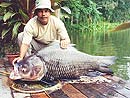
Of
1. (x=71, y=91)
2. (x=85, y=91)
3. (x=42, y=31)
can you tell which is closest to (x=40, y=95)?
(x=71, y=91)

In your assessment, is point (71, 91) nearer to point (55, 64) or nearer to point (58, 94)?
point (58, 94)

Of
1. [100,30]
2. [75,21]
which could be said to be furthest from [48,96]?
[100,30]

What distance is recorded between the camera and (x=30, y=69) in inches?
120

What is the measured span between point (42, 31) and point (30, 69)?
1.74ft

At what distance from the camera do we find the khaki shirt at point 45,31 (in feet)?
11.0

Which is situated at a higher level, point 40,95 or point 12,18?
point 12,18

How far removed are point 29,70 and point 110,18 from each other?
16197 mm

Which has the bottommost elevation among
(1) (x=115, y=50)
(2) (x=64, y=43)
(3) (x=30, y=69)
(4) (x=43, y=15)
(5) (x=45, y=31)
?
(1) (x=115, y=50)

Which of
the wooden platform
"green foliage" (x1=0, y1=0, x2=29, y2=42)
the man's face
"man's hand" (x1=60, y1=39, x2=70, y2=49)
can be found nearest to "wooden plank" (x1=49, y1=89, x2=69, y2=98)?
the wooden platform

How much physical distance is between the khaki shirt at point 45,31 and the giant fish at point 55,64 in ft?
0.42

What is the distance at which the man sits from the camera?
10.7 ft

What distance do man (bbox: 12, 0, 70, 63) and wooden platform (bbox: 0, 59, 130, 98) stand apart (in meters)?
0.40

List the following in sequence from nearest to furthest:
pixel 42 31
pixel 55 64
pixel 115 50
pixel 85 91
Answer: pixel 85 91
pixel 55 64
pixel 42 31
pixel 115 50

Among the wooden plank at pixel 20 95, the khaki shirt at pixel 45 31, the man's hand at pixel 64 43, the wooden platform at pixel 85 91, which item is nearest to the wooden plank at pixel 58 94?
the wooden platform at pixel 85 91
